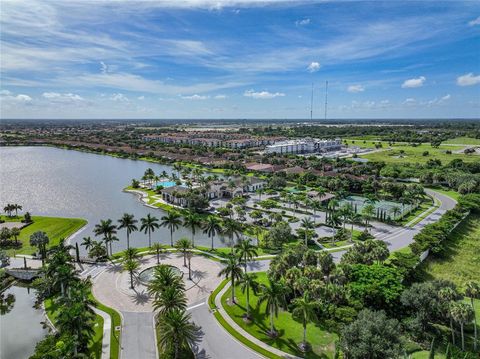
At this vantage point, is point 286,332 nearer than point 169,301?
No

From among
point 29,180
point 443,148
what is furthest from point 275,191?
point 443,148

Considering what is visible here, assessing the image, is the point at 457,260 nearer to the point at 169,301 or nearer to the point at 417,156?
the point at 169,301

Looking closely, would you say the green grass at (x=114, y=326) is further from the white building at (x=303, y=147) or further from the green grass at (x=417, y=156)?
the green grass at (x=417, y=156)

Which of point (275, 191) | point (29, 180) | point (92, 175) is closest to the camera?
point (275, 191)

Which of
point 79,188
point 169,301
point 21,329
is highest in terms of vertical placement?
point 169,301

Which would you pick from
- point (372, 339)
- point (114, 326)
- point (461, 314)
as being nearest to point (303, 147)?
point (461, 314)

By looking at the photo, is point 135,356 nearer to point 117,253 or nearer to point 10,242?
point 117,253
